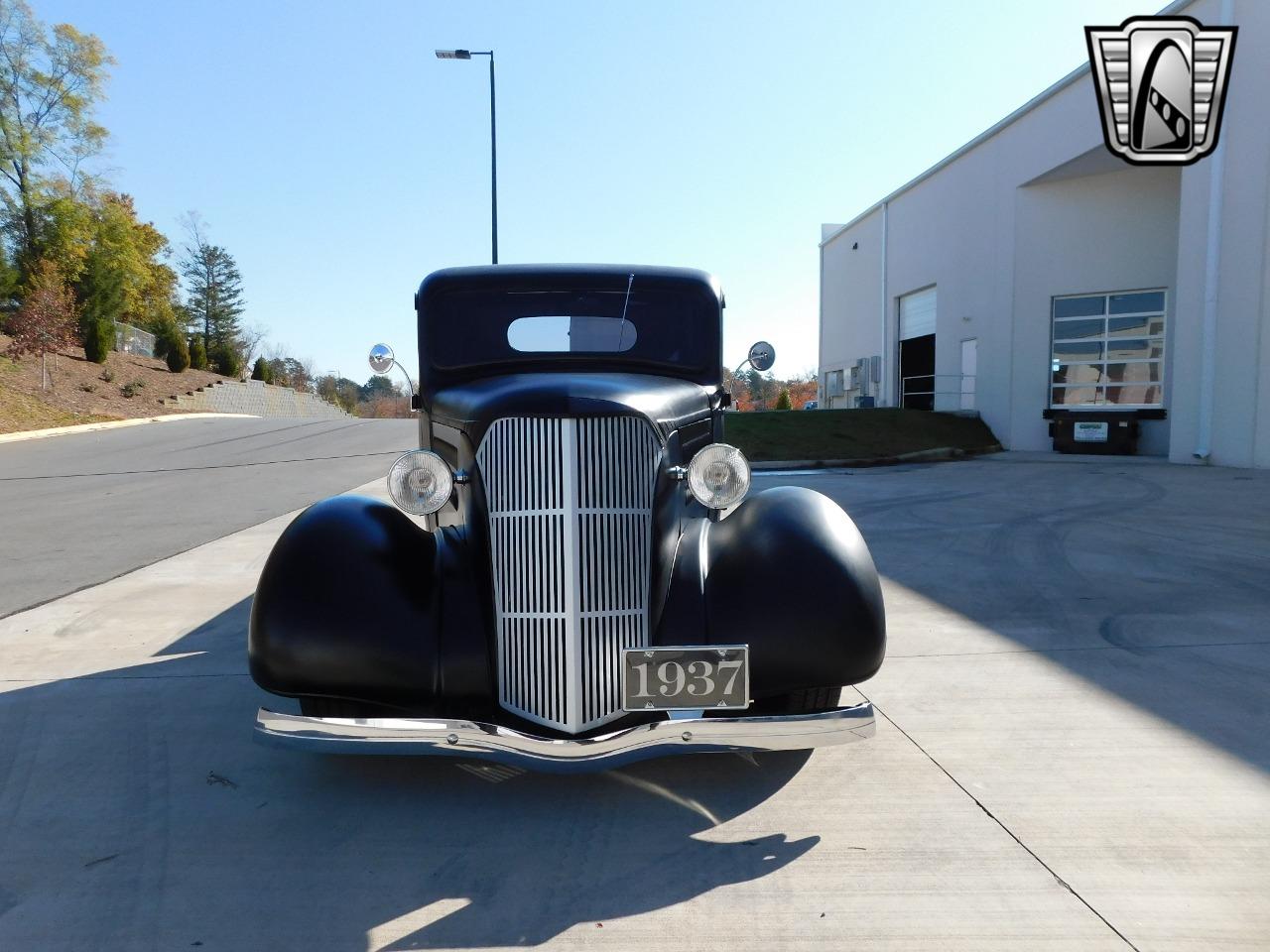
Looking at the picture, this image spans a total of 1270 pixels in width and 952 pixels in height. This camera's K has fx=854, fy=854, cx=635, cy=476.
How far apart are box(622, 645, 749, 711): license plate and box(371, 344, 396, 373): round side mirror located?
2.55 metres

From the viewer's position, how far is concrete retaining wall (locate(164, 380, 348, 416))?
36906 millimetres

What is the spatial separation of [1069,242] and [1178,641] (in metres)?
17.0

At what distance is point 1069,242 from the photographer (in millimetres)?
18953

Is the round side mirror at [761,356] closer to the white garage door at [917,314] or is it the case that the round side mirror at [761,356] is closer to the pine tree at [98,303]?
the white garage door at [917,314]

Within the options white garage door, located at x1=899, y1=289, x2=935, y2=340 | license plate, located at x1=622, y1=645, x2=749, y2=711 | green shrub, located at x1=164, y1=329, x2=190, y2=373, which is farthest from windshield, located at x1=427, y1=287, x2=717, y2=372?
green shrub, located at x1=164, y1=329, x2=190, y2=373

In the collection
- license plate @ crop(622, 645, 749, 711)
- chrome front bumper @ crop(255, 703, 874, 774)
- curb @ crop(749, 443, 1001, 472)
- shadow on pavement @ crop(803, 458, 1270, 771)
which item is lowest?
shadow on pavement @ crop(803, 458, 1270, 771)

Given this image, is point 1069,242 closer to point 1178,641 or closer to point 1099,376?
point 1099,376

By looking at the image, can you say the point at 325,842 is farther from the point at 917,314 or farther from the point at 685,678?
the point at 917,314

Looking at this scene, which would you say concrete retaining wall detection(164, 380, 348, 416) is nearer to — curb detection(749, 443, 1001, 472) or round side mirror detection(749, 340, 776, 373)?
curb detection(749, 443, 1001, 472)

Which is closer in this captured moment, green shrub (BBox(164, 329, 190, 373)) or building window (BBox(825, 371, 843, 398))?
building window (BBox(825, 371, 843, 398))

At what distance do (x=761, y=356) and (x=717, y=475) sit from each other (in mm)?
1861

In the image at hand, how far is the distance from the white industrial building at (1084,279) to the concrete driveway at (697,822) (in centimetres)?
1198

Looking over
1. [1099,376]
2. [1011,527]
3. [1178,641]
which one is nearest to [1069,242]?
[1099,376]

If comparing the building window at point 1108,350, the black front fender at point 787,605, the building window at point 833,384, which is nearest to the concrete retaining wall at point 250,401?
the building window at point 833,384
